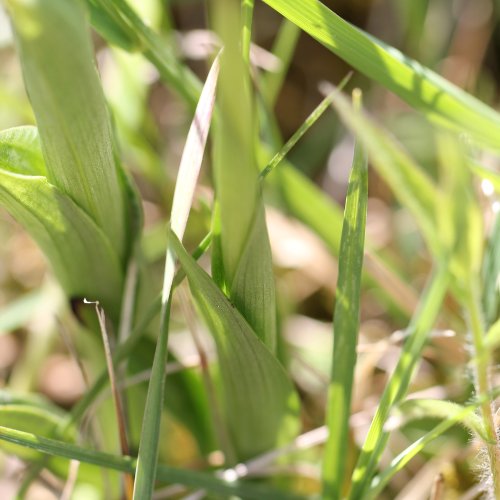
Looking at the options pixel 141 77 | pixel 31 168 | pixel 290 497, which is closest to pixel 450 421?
pixel 290 497

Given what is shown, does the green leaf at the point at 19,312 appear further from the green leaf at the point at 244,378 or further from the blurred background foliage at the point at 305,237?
the green leaf at the point at 244,378

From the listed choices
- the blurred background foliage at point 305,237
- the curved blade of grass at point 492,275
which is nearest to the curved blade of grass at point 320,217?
the blurred background foliage at point 305,237

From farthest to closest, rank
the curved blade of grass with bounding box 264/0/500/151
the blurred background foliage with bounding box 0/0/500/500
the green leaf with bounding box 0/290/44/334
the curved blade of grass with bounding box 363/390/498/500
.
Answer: the green leaf with bounding box 0/290/44/334, the blurred background foliage with bounding box 0/0/500/500, the curved blade of grass with bounding box 264/0/500/151, the curved blade of grass with bounding box 363/390/498/500

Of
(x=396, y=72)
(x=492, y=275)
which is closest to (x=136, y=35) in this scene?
(x=396, y=72)

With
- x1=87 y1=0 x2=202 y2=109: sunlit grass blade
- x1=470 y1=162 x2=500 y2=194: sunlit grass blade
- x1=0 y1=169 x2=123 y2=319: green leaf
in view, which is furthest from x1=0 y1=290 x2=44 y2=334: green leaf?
x1=470 y1=162 x2=500 y2=194: sunlit grass blade

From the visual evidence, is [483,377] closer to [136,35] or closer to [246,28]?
[246,28]

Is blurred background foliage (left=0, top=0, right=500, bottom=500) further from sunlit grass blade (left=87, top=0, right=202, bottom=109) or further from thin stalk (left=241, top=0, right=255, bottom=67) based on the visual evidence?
thin stalk (left=241, top=0, right=255, bottom=67)
